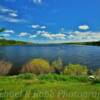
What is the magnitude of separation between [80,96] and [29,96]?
64.6 inches

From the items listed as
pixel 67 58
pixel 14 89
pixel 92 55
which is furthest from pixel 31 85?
pixel 92 55

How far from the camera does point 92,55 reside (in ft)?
87.0

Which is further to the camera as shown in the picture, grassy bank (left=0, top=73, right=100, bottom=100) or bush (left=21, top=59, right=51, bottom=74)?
bush (left=21, top=59, right=51, bottom=74)

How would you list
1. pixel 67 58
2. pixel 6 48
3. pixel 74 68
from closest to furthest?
1. pixel 74 68
2. pixel 67 58
3. pixel 6 48

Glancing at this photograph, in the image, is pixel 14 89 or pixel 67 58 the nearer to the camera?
pixel 14 89

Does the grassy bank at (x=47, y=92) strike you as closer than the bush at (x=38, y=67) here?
Yes

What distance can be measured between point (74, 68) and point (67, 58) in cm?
938

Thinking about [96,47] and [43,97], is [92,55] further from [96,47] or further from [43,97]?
[43,97]

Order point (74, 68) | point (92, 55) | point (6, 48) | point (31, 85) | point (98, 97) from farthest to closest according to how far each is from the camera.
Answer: point (6, 48), point (92, 55), point (74, 68), point (31, 85), point (98, 97)

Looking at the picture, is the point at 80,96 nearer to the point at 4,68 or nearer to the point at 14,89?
the point at 14,89

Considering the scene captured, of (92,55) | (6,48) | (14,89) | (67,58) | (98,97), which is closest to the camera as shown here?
(98,97)

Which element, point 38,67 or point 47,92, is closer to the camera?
point 47,92

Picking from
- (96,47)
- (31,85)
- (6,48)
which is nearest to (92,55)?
(96,47)

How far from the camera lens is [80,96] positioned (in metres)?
6.92
